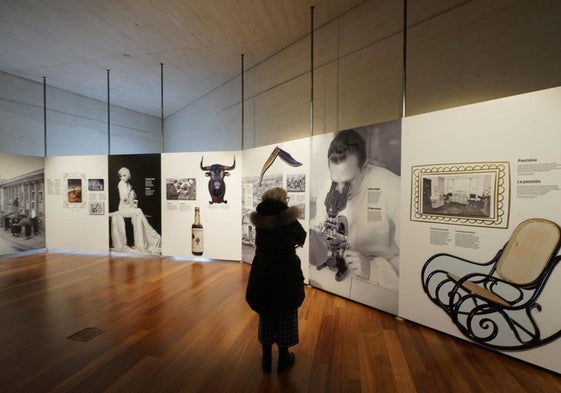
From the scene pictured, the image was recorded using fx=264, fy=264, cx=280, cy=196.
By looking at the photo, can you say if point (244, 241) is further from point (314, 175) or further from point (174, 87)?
point (174, 87)

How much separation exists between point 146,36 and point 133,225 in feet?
13.9

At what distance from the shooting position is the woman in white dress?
6449 millimetres

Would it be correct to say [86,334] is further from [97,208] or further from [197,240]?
[97,208]

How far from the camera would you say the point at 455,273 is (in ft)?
9.40

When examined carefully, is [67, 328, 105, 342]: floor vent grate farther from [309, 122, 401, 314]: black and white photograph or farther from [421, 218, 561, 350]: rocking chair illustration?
[421, 218, 561, 350]: rocking chair illustration

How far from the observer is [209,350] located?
2.64 m

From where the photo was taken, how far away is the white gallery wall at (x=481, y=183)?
2332 mm

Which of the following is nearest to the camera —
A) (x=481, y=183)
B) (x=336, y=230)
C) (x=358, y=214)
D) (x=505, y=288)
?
(x=505, y=288)

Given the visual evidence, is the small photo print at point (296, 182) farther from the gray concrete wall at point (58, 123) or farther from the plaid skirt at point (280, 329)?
the gray concrete wall at point (58, 123)

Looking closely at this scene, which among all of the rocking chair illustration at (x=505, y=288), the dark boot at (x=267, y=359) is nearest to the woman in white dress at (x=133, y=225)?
the dark boot at (x=267, y=359)

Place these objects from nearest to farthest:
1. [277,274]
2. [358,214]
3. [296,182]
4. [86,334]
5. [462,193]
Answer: [277,274] < [462,193] < [86,334] < [358,214] < [296,182]

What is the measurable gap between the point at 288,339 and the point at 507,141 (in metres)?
2.78

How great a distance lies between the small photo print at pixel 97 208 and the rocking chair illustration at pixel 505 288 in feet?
24.4

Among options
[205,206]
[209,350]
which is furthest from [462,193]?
[205,206]
